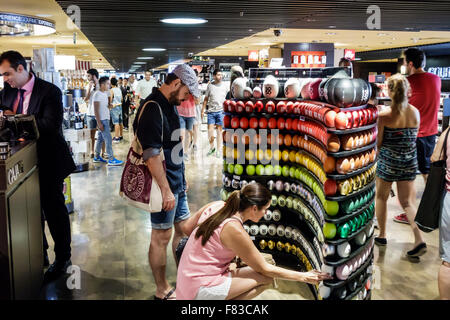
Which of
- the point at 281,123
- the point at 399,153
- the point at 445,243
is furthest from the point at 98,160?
the point at 445,243

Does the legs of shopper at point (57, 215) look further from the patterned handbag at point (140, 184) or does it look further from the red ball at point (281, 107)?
the red ball at point (281, 107)

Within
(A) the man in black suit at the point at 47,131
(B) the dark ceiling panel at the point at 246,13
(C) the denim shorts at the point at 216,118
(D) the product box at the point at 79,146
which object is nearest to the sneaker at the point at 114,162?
(D) the product box at the point at 79,146

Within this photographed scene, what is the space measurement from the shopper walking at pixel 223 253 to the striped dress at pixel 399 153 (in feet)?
6.95

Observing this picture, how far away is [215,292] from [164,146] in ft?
3.84

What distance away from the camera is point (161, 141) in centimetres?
317

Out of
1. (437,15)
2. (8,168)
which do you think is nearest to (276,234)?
(8,168)

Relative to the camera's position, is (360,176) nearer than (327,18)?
Yes

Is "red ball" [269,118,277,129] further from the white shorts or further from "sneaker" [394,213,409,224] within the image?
"sneaker" [394,213,409,224]

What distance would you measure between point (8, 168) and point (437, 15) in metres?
4.63

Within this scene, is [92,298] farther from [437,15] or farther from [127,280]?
[437,15]

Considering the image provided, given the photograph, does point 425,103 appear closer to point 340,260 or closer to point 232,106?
point 232,106

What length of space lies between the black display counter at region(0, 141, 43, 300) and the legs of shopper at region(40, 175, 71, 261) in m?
0.19

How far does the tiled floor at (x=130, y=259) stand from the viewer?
3.63 meters

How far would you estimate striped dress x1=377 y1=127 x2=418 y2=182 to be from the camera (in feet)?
14.5
